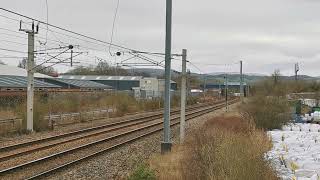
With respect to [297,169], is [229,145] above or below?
above

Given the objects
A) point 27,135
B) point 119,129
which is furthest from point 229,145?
point 119,129

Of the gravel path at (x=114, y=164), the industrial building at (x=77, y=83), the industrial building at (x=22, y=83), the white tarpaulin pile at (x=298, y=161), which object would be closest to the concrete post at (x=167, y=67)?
the gravel path at (x=114, y=164)

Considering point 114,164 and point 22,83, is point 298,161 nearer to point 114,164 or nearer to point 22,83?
point 114,164

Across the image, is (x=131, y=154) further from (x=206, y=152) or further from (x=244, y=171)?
(x=244, y=171)

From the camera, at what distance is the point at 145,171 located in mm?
11555

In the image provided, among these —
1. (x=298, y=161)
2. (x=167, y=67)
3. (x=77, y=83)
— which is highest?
(x=77, y=83)

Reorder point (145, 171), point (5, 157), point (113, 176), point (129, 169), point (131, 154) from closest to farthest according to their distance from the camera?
point (145, 171), point (113, 176), point (129, 169), point (5, 157), point (131, 154)

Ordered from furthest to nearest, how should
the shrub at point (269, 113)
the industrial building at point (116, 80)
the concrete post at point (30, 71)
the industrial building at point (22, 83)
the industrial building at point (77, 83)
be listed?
the industrial building at point (116, 80) → the industrial building at point (77, 83) → the industrial building at point (22, 83) → the shrub at point (269, 113) → the concrete post at point (30, 71)

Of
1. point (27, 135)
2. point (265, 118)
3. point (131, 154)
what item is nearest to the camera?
point (131, 154)

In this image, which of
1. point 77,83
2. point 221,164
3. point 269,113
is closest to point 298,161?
point 221,164

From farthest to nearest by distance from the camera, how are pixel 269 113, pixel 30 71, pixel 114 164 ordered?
1. pixel 269 113
2. pixel 30 71
3. pixel 114 164

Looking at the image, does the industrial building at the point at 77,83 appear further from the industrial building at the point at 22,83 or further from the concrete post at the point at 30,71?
the concrete post at the point at 30,71

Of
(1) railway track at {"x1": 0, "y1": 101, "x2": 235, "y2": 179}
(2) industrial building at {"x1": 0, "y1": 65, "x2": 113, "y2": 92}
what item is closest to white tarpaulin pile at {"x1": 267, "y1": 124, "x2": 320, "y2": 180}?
(1) railway track at {"x1": 0, "y1": 101, "x2": 235, "y2": 179}

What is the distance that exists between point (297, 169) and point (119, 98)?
44099 mm
